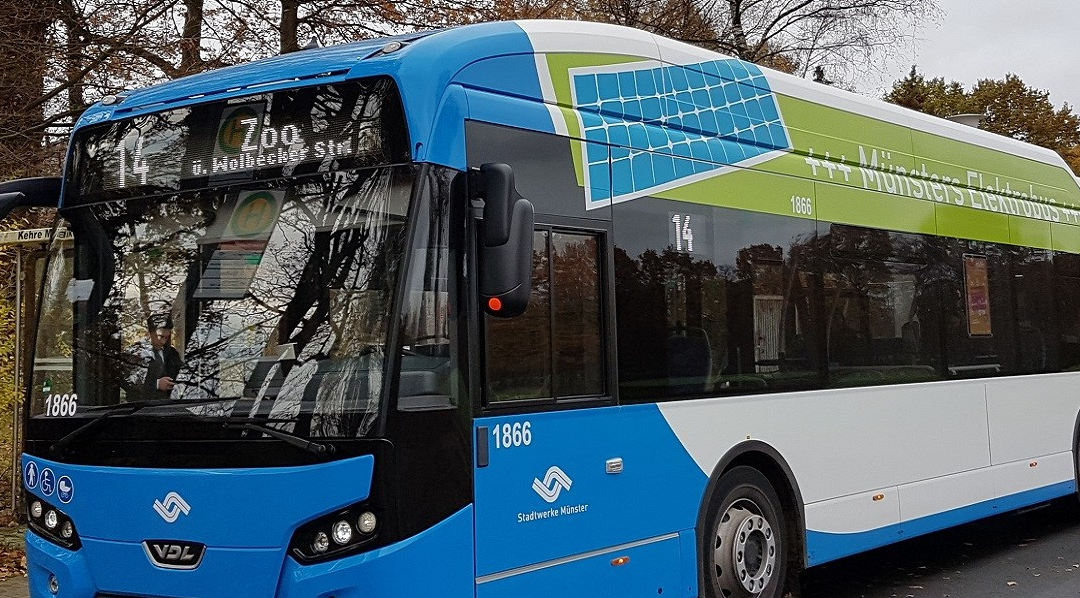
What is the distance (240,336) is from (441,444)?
1.05 m

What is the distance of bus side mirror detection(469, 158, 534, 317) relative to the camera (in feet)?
18.1

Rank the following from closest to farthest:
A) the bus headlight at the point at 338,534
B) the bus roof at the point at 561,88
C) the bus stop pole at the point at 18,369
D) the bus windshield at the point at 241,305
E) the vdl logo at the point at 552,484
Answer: the bus headlight at the point at 338,534
the bus windshield at the point at 241,305
the bus roof at the point at 561,88
the vdl logo at the point at 552,484
the bus stop pole at the point at 18,369

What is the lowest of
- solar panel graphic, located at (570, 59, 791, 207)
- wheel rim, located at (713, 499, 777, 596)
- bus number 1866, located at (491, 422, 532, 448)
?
wheel rim, located at (713, 499, 777, 596)

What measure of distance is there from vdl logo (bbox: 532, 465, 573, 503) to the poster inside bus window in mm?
5357

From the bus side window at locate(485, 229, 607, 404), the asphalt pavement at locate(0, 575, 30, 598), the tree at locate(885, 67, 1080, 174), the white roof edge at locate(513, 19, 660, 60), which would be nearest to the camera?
the bus side window at locate(485, 229, 607, 404)

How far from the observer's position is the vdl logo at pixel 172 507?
18.4ft

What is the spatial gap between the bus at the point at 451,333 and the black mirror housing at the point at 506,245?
0.6 inches

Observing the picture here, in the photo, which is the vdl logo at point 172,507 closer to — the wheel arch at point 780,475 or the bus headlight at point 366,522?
the bus headlight at point 366,522

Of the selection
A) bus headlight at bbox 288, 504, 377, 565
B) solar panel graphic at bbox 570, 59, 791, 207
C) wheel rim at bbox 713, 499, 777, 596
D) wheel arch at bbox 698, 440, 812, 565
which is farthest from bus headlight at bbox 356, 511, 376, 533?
wheel arch at bbox 698, 440, 812, 565

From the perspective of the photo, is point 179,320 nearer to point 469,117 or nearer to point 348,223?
point 348,223

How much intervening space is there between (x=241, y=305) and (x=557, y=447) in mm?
1754

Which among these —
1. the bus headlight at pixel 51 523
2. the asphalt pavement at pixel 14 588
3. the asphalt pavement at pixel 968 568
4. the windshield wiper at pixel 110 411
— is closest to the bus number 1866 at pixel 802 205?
the asphalt pavement at pixel 968 568

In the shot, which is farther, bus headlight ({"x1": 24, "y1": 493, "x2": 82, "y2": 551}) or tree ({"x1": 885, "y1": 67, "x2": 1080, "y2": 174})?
tree ({"x1": 885, "y1": 67, "x2": 1080, "y2": 174})

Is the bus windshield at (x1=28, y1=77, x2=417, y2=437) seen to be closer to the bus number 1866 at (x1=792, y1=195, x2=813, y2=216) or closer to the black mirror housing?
the black mirror housing
